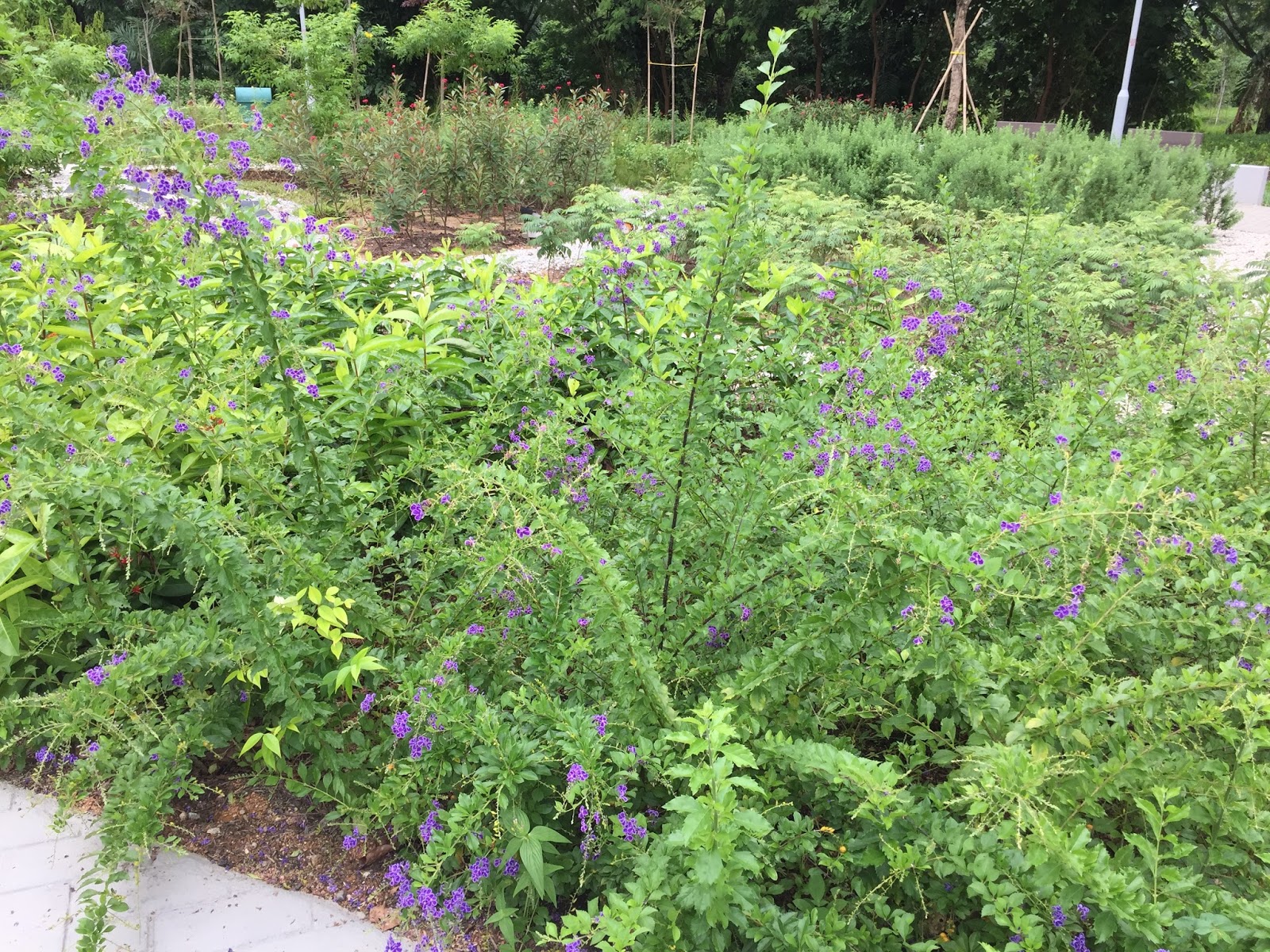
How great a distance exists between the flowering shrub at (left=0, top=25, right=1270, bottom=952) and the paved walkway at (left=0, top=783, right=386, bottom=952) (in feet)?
0.29

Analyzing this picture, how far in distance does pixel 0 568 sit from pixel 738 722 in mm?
1838

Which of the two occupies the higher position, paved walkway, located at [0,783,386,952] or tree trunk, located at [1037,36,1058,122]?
tree trunk, located at [1037,36,1058,122]

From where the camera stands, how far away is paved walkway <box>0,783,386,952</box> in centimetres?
177

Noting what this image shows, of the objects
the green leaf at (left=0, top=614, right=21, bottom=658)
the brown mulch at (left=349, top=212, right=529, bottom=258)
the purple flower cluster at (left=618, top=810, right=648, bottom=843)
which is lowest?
the purple flower cluster at (left=618, top=810, right=648, bottom=843)

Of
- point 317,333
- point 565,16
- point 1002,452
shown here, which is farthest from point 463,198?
point 565,16

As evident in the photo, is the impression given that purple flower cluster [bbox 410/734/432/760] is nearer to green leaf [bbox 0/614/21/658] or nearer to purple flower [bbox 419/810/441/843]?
purple flower [bbox 419/810/441/843]

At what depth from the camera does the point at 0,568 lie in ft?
6.50

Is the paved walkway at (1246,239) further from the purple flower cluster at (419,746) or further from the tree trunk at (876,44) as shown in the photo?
the tree trunk at (876,44)

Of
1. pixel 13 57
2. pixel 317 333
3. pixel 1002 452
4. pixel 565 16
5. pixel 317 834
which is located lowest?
pixel 317 834

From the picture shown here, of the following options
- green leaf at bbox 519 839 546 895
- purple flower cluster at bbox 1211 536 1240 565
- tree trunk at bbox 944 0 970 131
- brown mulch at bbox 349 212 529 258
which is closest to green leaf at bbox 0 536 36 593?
green leaf at bbox 519 839 546 895

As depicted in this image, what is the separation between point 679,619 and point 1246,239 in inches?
464

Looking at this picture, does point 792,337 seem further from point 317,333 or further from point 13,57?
point 13,57

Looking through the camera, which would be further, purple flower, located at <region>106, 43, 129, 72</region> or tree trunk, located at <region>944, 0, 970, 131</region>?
tree trunk, located at <region>944, 0, 970, 131</region>

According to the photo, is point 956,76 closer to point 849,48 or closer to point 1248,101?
point 849,48
